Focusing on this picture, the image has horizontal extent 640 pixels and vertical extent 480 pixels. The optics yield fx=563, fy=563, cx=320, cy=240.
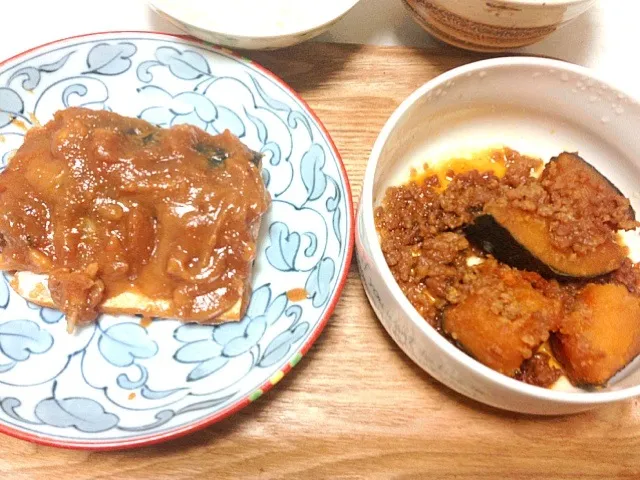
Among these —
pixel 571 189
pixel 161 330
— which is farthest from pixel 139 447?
pixel 571 189

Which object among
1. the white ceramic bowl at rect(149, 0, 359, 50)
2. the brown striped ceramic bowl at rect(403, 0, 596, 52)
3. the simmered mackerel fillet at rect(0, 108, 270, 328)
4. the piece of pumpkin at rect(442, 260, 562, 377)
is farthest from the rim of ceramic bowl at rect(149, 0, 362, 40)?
the piece of pumpkin at rect(442, 260, 562, 377)

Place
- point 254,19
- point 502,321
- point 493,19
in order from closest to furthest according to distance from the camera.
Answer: point 502,321 → point 493,19 → point 254,19

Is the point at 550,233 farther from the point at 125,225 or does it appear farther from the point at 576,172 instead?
the point at 125,225

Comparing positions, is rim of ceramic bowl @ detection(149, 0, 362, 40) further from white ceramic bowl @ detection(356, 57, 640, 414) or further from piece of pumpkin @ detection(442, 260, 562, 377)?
piece of pumpkin @ detection(442, 260, 562, 377)

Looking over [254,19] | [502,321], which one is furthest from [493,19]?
[502,321]

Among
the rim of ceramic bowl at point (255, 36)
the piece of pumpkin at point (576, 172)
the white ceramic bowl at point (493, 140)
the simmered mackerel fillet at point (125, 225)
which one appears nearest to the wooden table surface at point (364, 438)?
the white ceramic bowl at point (493, 140)

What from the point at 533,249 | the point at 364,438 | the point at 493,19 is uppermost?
the point at 493,19
